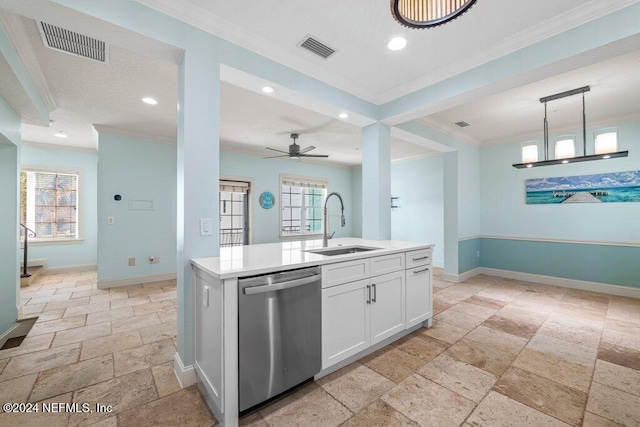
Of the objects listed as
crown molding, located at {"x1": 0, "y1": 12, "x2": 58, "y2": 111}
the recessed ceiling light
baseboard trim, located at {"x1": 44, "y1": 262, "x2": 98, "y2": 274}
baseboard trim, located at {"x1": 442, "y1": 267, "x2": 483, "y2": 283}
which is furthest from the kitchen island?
baseboard trim, located at {"x1": 44, "y1": 262, "x2": 98, "y2": 274}

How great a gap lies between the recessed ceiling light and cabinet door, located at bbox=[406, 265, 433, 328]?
213cm

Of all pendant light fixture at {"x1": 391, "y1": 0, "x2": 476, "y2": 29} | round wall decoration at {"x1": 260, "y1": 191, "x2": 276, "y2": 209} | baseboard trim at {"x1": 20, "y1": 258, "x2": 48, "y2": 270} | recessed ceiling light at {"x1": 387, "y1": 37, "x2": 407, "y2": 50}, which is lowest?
baseboard trim at {"x1": 20, "y1": 258, "x2": 48, "y2": 270}

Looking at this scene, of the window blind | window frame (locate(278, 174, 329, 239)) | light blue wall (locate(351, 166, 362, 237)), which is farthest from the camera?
light blue wall (locate(351, 166, 362, 237))

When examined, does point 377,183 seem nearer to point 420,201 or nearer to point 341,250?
point 341,250

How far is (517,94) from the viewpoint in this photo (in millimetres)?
3381

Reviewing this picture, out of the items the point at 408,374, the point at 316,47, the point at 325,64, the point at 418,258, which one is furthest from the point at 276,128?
the point at 408,374

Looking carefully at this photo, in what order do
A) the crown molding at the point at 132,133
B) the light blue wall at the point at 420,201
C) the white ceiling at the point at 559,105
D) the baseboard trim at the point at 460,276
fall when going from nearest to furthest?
1. the white ceiling at the point at 559,105
2. the crown molding at the point at 132,133
3. the baseboard trim at the point at 460,276
4. the light blue wall at the point at 420,201

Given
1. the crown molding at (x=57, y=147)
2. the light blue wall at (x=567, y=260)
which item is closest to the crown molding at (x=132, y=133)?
the crown molding at (x=57, y=147)

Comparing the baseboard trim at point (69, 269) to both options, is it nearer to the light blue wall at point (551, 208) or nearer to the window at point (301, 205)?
the window at point (301, 205)

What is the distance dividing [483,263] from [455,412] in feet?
15.7

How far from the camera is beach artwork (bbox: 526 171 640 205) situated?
13.6ft

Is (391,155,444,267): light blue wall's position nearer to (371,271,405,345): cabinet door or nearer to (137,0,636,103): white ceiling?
(137,0,636,103): white ceiling

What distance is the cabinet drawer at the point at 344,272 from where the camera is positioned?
2.02 metres

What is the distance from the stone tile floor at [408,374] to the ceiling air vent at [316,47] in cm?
281
